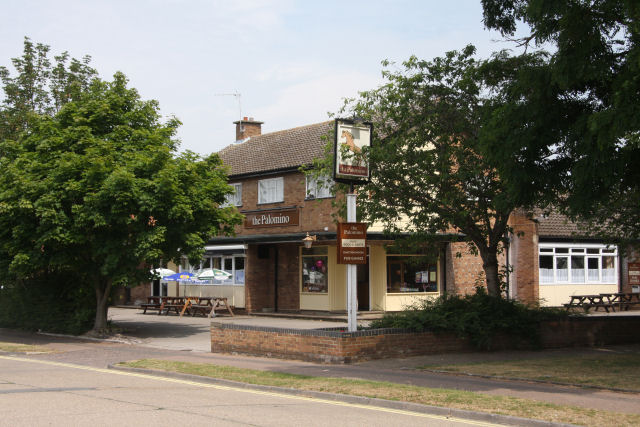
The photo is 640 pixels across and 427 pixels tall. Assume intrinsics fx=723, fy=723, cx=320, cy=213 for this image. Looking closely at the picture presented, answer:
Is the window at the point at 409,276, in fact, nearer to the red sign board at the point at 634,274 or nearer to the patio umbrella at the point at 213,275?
the patio umbrella at the point at 213,275

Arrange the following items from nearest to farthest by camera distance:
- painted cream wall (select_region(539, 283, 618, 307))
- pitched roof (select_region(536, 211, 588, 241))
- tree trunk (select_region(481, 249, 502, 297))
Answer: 1. tree trunk (select_region(481, 249, 502, 297))
2. pitched roof (select_region(536, 211, 588, 241))
3. painted cream wall (select_region(539, 283, 618, 307))

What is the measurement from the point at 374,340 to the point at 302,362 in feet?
5.31

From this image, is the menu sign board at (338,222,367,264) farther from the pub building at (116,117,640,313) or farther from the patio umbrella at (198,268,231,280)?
the patio umbrella at (198,268,231,280)

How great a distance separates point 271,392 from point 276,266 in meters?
20.3

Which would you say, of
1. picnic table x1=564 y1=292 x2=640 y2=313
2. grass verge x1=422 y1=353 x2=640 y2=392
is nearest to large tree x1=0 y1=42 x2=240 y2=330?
grass verge x1=422 y1=353 x2=640 y2=392

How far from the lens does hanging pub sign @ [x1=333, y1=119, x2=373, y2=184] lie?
52.1ft

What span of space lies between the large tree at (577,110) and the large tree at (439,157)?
2974 millimetres

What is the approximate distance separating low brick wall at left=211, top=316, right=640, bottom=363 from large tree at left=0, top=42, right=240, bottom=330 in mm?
4744

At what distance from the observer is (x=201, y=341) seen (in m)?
21.2

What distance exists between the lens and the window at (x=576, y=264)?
33.7m

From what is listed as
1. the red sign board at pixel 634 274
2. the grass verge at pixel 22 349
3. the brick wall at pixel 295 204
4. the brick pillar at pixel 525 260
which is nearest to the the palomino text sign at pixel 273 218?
the brick wall at pixel 295 204

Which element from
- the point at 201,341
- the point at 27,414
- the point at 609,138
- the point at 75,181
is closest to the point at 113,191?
the point at 75,181

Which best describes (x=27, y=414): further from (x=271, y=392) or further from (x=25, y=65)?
(x=25, y=65)

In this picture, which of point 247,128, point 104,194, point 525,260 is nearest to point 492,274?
point 104,194
